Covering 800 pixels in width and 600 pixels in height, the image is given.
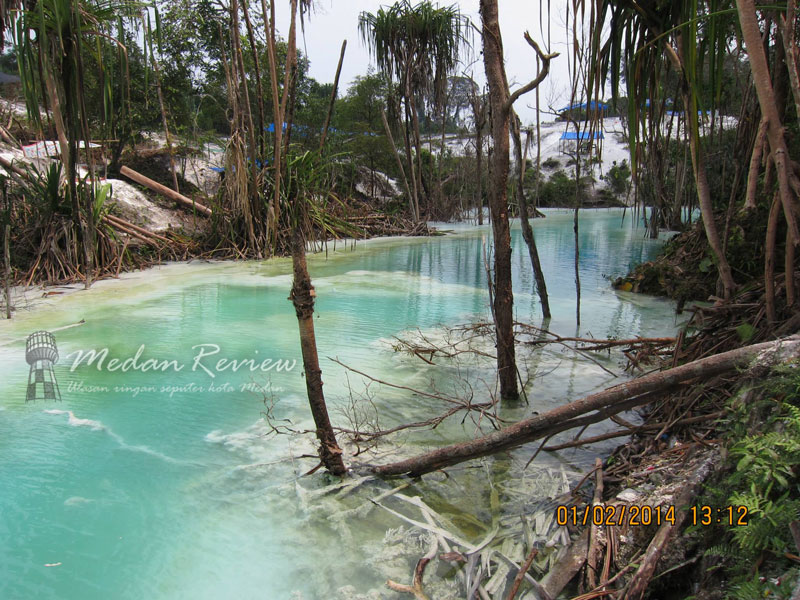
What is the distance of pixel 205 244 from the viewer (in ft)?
29.3

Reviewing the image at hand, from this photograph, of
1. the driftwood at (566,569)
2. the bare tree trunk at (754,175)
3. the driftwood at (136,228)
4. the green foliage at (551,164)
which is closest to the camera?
the driftwood at (566,569)

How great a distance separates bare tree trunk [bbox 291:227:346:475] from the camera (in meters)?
1.93

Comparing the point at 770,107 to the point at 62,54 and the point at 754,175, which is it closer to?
the point at 754,175

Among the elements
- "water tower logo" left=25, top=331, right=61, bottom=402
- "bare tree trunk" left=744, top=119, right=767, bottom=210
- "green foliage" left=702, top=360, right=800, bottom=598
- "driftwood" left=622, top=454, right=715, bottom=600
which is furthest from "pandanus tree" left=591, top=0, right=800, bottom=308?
"water tower logo" left=25, top=331, right=61, bottom=402

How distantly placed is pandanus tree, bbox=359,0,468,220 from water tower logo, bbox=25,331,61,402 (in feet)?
35.7

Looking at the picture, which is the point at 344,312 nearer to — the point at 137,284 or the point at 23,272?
the point at 137,284

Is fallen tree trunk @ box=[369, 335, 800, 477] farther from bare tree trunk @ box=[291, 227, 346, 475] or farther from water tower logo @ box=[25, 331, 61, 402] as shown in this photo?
water tower logo @ box=[25, 331, 61, 402]

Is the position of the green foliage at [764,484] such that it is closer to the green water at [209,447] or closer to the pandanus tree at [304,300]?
the green water at [209,447]

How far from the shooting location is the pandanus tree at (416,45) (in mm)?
13359

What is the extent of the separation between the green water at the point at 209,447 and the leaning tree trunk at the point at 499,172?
53 cm

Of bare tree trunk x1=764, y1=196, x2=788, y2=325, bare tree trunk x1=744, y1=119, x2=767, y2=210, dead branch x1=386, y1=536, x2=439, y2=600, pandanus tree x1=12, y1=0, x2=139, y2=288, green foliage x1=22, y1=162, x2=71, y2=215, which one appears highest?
pandanus tree x1=12, y1=0, x2=139, y2=288

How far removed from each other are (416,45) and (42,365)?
41.2 feet
